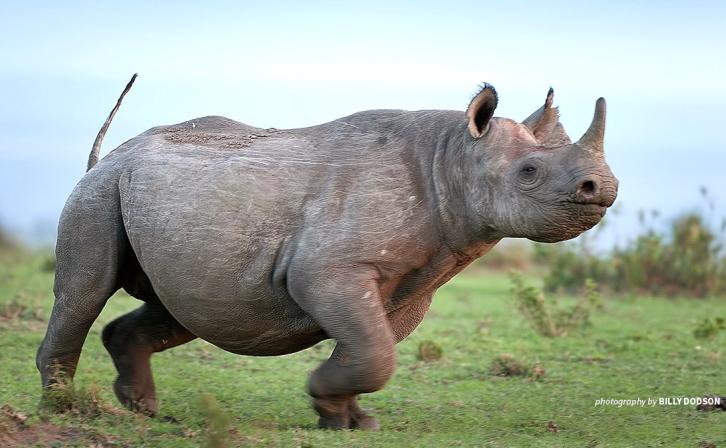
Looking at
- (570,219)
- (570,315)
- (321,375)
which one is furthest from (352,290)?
(570,315)

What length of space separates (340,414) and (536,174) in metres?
1.83

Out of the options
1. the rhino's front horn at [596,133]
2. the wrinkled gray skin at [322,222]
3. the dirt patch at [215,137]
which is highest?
the rhino's front horn at [596,133]

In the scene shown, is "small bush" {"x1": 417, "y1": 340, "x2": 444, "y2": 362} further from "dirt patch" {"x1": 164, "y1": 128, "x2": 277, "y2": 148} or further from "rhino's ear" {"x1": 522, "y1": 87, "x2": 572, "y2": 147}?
"rhino's ear" {"x1": 522, "y1": 87, "x2": 572, "y2": 147}

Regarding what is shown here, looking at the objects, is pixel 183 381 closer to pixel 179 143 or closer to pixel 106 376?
pixel 106 376

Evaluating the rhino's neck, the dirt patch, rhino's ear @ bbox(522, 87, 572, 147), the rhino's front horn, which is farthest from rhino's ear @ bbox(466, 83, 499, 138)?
the dirt patch

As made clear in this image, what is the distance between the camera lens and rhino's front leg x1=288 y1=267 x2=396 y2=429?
6.24 m

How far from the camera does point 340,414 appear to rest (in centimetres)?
665

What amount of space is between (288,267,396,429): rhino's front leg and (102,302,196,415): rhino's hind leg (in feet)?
5.59

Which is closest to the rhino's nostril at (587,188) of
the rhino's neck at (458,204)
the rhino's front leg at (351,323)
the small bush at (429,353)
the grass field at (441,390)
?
the rhino's neck at (458,204)

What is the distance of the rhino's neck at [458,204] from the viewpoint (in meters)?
6.43

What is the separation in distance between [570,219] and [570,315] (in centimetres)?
614

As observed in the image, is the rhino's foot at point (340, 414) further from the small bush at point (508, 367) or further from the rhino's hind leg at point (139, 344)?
the small bush at point (508, 367)

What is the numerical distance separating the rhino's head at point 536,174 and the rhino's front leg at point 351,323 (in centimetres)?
79

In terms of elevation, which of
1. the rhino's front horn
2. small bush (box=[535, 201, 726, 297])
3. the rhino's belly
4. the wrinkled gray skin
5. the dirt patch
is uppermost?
the rhino's front horn
